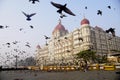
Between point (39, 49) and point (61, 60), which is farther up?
point (39, 49)

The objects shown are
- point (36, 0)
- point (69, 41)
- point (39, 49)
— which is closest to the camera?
point (36, 0)

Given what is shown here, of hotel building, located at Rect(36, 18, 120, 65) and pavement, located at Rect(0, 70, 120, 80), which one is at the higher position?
hotel building, located at Rect(36, 18, 120, 65)

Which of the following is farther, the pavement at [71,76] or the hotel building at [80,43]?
the hotel building at [80,43]

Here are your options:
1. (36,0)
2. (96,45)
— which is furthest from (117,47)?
(36,0)

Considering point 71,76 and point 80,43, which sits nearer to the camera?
point 71,76

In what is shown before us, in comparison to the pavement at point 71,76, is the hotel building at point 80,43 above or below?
above

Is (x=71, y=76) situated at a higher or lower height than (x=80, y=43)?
lower

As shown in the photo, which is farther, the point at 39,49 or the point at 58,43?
the point at 39,49

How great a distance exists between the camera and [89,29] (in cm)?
10144

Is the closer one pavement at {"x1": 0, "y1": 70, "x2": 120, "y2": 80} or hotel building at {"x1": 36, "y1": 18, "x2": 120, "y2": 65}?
pavement at {"x1": 0, "y1": 70, "x2": 120, "y2": 80}

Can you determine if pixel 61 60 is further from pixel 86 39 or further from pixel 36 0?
pixel 36 0

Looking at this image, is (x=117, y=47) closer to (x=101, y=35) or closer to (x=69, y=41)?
(x=101, y=35)

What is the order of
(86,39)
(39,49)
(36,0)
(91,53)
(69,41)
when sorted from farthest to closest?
(39,49), (69,41), (86,39), (91,53), (36,0)

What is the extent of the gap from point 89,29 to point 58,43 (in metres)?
33.6
